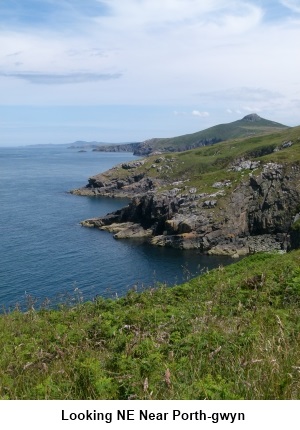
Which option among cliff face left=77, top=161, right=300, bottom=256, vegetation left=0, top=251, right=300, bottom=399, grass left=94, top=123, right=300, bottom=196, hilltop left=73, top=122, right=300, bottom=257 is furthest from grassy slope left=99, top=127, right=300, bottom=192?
vegetation left=0, top=251, right=300, bottom=399

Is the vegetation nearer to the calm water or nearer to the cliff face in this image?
the calm water

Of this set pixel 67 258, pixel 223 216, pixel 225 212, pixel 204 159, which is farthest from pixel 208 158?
pixel 67 258

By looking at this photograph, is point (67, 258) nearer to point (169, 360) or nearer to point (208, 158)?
point (169, 360)

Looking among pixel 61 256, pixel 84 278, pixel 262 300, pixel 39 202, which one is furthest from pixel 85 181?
pixel 262 300

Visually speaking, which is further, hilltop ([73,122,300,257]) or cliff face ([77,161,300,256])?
hilltop ([73,122,300,257])

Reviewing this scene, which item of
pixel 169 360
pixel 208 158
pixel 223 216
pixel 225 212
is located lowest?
pixel 223 216

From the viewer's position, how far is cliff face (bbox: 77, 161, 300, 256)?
284 ft

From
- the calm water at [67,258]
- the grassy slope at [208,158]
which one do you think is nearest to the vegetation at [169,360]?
the calm water at [67,258]

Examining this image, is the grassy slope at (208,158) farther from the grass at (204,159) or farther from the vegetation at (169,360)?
the vegetation at (169,360)

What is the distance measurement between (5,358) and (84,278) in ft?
183

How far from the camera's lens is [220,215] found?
3585 inches

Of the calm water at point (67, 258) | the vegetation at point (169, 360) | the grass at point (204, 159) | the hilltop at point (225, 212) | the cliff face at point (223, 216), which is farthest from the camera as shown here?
the grass at point (204, 159)

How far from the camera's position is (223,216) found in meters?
90.8

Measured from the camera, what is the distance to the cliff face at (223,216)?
86500 mm
